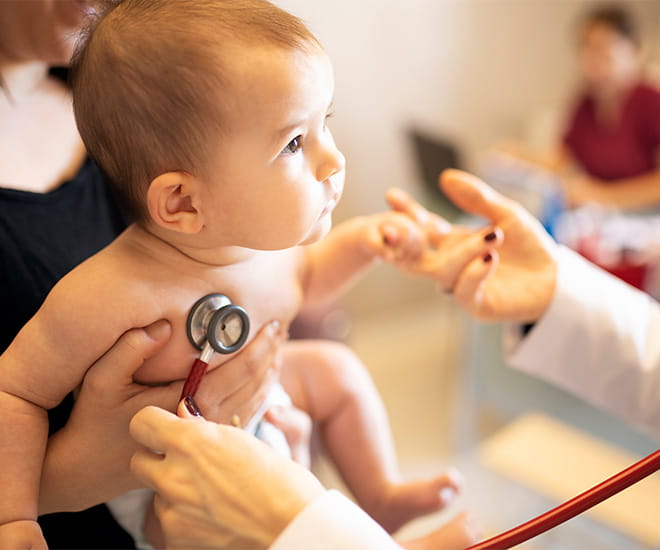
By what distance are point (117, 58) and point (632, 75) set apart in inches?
109

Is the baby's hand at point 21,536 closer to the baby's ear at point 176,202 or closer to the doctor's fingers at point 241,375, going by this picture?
the doctor's fingers at point 241,375

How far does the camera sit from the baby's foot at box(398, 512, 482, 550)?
25.8 inches

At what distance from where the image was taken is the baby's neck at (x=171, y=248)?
0.68 metres

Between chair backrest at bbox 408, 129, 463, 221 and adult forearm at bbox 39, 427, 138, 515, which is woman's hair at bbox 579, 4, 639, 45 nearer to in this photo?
chair backrest at bbox 408, 129, 463, 221

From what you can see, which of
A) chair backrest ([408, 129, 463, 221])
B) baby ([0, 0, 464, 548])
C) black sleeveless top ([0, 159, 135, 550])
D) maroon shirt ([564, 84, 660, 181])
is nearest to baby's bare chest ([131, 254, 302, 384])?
baby ([0, 0, 464, 548])

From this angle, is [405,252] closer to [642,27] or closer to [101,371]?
[101,371]

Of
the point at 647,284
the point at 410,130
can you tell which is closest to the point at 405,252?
the point at 647,284

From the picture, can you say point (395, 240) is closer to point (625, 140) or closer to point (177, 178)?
A: point (177, 178)

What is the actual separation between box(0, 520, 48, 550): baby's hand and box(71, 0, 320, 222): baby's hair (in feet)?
0.97

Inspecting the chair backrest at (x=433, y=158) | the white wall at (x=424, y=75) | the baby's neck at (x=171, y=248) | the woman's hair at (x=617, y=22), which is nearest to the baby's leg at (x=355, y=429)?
the baby's neck at (x=171, y=248)

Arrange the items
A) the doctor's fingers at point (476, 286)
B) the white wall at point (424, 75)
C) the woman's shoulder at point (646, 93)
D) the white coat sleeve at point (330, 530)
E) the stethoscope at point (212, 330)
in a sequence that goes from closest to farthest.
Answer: the white coat sleeve at point (330, 530)
the stethoscope at point (212, 330)
the doctor's fingers at point (476, 286)
the white wall at point (424, 75)
the woman's shoulder at point (646, 93)

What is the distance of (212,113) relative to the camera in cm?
59

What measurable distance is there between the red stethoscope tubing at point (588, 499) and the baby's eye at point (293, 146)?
35 cm

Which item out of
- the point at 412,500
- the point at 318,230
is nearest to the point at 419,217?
the point at 318,230
